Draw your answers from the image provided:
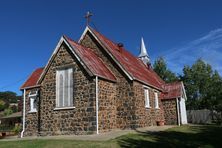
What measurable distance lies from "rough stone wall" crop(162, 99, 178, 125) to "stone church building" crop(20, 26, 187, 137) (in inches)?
168

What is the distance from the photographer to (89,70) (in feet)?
59.6

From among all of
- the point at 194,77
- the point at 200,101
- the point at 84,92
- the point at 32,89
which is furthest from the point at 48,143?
the point at 194,77

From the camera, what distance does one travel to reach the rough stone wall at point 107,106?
18219 millimetres

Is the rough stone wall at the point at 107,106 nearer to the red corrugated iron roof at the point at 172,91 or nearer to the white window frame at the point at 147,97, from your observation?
the white window frame at the point at 147,97

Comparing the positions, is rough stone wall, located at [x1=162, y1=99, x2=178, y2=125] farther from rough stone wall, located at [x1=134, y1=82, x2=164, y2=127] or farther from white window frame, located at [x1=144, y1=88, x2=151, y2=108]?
white window frame, located at [x1=144, y1=88, x2=151, y2=108]

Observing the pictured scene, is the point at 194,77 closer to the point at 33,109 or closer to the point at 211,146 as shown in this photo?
the point at 33,109

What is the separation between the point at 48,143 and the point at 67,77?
6.35 metres

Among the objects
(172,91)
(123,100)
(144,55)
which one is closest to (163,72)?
(144,55)

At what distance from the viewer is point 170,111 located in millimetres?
27422

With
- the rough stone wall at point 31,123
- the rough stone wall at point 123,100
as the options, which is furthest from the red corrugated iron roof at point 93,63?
the rough stone wall at point 31,123

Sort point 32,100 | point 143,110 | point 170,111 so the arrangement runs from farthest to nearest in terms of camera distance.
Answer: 1. point 170,111
2. point 32,100
3. point 143,110

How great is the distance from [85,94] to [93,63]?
2703 millimetres

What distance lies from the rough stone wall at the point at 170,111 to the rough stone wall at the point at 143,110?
2300mm

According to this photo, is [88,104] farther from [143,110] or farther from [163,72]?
[163,72]
